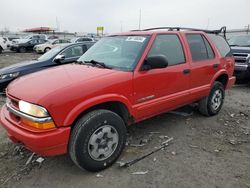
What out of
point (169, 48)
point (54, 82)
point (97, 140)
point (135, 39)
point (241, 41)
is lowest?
point (97, 140)

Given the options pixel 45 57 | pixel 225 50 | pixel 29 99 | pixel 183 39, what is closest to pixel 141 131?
pixel 183 39

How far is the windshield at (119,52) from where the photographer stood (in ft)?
11.2

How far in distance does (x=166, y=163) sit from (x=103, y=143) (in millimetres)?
939

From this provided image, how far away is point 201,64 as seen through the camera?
436 cm

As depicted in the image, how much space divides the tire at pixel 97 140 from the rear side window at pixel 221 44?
2993 mm

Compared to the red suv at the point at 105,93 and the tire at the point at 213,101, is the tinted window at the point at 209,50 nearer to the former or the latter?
the red suv at the point at 105,93

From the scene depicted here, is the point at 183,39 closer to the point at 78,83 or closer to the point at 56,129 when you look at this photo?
the point at 78,83

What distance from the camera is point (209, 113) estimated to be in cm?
496

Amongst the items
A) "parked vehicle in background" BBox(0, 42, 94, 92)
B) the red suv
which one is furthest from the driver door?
"parked vehicle in background" BBox(0, 42, 94, 92)

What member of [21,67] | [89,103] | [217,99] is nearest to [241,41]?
[217,99]

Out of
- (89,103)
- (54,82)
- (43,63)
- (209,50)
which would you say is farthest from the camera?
(43,63)

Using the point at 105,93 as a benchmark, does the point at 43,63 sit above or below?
below

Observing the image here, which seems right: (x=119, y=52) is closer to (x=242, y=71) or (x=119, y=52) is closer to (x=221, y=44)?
(x=221, y=44)

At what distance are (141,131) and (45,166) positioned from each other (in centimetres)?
177
